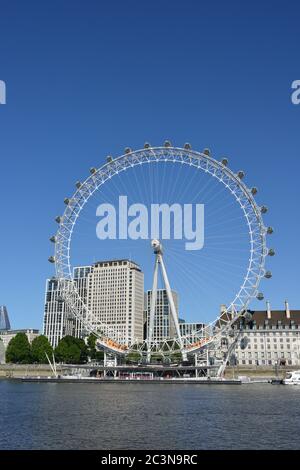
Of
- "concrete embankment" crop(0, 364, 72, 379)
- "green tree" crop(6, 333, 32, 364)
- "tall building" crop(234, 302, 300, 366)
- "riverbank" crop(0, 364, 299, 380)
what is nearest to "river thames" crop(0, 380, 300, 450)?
"riverbank" crop(0, 364, 299, 380)

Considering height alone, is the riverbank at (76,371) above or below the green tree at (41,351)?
below

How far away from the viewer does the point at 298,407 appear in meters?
48.4

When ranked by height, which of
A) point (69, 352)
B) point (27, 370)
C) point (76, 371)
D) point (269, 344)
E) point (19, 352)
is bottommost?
point (27, 370)

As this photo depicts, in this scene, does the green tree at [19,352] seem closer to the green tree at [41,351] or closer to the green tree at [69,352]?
the green tree at [41,351]

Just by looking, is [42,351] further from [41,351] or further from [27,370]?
[27,370]

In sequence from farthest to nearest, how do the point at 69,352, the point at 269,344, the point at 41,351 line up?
the point at 69,352 → the point at 41,351 → the point at 269,344

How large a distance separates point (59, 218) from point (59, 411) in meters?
50.2

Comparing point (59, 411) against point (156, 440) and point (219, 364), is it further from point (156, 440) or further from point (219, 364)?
point (219, 364)

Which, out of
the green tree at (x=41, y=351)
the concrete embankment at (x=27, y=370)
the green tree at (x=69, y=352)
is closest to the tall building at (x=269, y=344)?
the green tree at (x=69, y=352)

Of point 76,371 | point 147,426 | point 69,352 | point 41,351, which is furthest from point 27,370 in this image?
point 147,426
